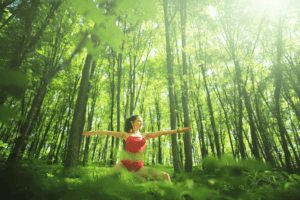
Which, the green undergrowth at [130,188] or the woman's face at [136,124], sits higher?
the woman's face at [136,124]

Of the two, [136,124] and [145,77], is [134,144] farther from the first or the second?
[145,77]

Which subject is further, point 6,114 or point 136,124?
point 136,124

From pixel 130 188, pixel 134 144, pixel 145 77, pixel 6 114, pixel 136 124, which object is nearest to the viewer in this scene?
pixel 6 114

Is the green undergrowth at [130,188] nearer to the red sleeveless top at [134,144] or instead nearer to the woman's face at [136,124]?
the red sleeveless top at [134,144]

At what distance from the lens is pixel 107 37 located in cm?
149

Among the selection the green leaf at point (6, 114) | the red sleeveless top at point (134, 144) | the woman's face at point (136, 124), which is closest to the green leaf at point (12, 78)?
the green leaf at point (6, 114)

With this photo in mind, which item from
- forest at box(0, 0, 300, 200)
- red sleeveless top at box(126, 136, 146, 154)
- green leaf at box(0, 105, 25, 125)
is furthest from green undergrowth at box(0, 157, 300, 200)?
red sleeveless top at box(126, 136, 146, 154)

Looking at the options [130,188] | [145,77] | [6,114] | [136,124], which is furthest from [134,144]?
[145,77]

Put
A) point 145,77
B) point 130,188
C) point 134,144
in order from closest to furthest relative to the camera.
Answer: point 130,188 < point 134,144 < point 145,77

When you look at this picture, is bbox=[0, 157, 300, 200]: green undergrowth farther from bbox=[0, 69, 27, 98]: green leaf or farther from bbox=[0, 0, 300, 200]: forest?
bbox=[0, 69, 27, 98]: green leaf

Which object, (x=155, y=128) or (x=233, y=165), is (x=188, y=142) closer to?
(x=233, y=165)

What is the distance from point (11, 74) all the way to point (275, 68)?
11.1 meters

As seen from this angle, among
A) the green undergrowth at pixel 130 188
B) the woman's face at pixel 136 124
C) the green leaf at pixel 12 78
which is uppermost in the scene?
the woman's face at pixel 136 124

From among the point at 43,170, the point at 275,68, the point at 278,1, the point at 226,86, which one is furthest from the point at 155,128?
the point at 43,170
